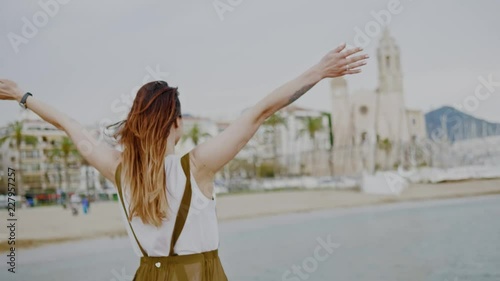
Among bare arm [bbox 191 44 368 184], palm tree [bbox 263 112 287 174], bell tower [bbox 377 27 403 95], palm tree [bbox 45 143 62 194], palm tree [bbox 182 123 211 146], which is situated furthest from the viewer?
palm tree [bbox 263 112 287 174]

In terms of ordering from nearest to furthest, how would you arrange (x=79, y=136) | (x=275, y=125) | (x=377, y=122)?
1. (x=79, y=136)
2. (x=275, y=125)
3. (x=377, y=122)

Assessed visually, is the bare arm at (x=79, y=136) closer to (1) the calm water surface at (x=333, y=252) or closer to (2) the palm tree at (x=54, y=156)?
(1) the calm water surface at (x=333, y=252)

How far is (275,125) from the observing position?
79.3 feet

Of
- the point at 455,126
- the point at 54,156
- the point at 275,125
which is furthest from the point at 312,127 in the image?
the point at 54,156

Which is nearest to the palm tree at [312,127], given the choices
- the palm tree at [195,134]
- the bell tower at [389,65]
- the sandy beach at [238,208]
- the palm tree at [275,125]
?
the palm tree at [275,125]

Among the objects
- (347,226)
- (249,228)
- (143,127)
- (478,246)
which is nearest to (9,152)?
(249,228)

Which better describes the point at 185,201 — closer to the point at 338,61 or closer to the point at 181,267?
the point at 181,267

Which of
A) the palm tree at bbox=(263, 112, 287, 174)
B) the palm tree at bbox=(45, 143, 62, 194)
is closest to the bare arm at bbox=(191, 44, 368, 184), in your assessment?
the palm tree at bbox=(45, 143, 62, 194)

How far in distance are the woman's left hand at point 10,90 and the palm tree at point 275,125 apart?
21543mm

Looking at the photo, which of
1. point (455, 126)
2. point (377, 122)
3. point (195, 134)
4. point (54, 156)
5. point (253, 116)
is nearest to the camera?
point (253, 116)

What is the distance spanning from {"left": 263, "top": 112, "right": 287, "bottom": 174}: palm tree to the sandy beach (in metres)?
5.36

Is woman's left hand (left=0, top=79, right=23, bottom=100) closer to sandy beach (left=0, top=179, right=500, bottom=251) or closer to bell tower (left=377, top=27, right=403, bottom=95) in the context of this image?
sandy beach (left=0, top=179, right=500, bottom=251)

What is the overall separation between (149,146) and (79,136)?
0.52 feet

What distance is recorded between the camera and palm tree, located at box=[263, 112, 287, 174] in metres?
23.4
